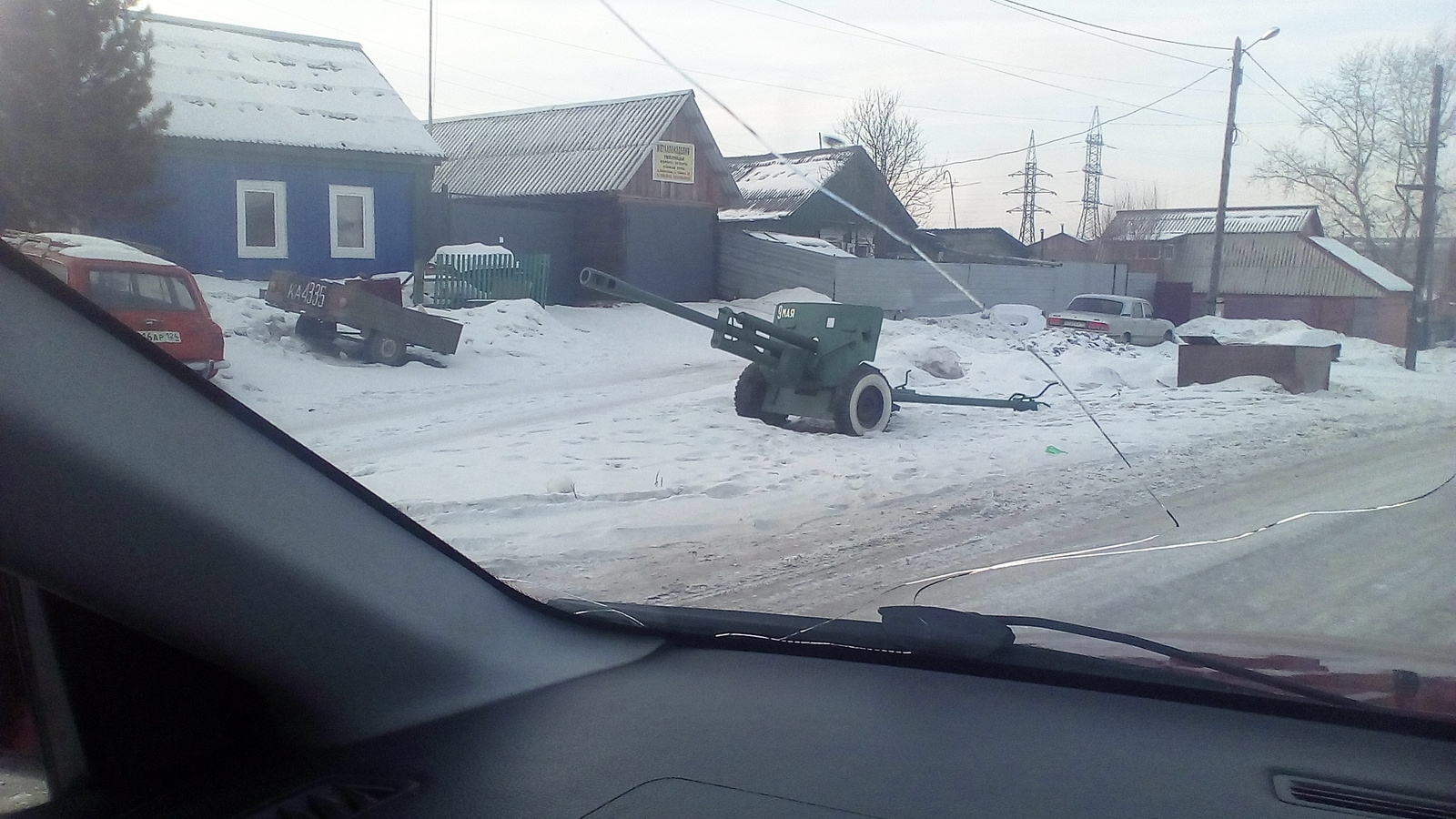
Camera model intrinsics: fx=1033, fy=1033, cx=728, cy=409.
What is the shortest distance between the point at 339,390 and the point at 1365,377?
6000 millimetres

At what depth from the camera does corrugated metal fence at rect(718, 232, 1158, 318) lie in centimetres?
396

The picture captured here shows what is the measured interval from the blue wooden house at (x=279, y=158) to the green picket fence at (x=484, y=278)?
11.8 inches

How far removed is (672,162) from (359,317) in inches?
50.8

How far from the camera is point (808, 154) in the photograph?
10.0 ft

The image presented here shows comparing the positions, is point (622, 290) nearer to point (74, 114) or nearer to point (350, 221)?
point (350, 221)

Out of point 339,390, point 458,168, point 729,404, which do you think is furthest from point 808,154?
point 729,404

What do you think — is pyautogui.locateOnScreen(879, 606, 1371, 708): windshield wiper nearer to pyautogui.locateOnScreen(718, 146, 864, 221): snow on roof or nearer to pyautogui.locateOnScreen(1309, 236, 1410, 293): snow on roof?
pyautogui.locateOnScreen(718, 146, 864, 221): snow on roof

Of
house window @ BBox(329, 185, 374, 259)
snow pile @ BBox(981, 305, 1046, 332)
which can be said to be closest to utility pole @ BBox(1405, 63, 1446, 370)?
snow pile @ BBox(981, 305, 1046, 332)

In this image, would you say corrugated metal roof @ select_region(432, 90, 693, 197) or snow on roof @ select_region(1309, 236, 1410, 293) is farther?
snow on roof @ select_region(1309, 236, 1410, 293)

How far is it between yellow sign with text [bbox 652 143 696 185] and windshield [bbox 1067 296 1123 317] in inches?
79.1

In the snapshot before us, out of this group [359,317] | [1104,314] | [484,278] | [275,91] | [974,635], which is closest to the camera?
[974,635]

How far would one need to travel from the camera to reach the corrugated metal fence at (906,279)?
13.0 ft

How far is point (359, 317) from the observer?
3797mm

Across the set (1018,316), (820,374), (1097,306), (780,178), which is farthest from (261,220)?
(820,374)
